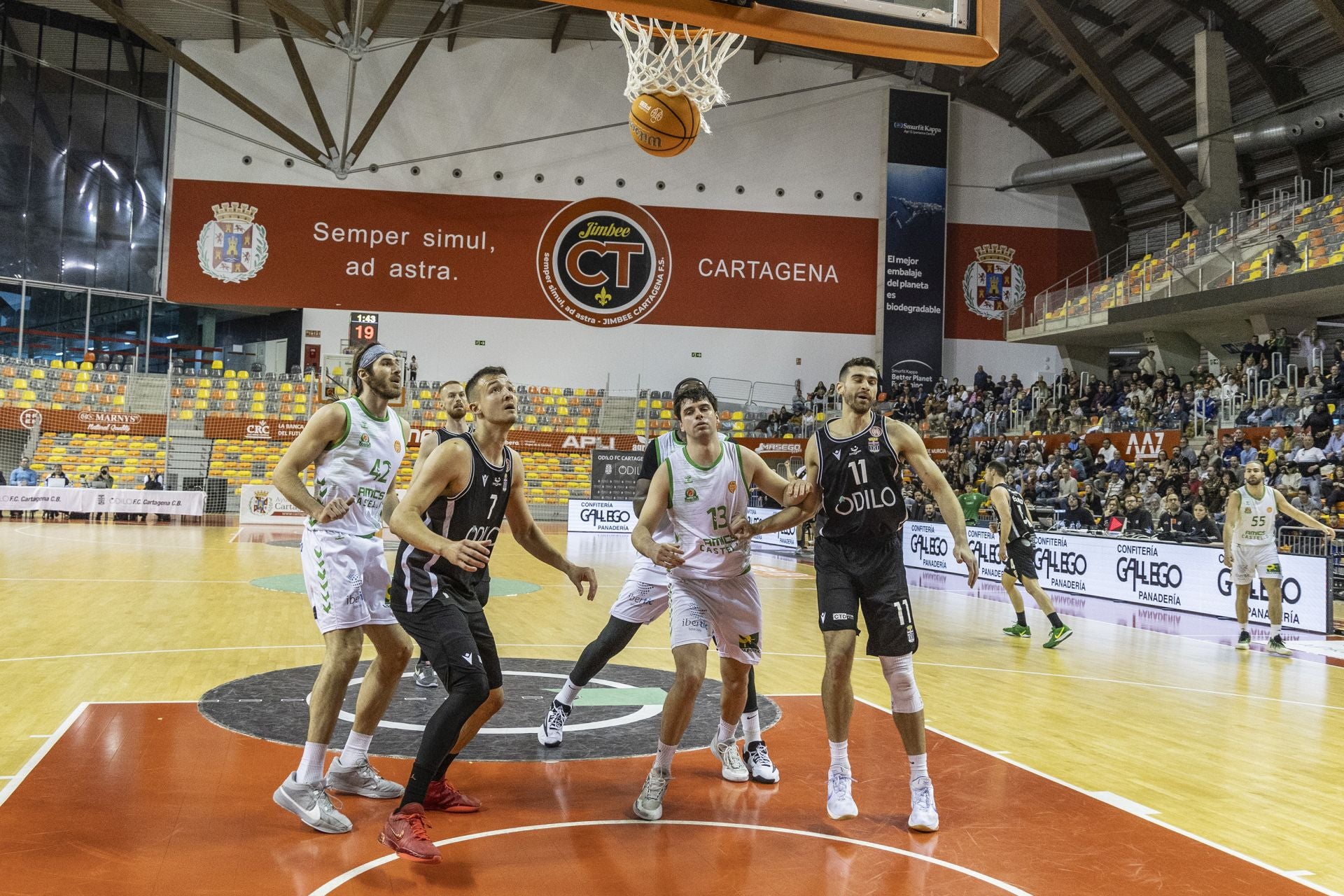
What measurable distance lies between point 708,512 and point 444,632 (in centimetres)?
135

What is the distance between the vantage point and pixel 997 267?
31.4 meters

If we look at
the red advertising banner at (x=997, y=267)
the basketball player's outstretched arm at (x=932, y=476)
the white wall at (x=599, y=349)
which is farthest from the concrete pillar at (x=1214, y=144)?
the basketball player's outstretched arm at (x=932, y=476)

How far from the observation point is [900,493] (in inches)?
191

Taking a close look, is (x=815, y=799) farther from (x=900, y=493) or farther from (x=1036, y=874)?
(x=900, y=493)

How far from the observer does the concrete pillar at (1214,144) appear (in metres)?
24.3

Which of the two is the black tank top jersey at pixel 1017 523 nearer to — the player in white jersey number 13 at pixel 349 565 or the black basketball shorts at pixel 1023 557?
the black basketball shorts at pixel 1023 557

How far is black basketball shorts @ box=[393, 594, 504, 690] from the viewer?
4.01m

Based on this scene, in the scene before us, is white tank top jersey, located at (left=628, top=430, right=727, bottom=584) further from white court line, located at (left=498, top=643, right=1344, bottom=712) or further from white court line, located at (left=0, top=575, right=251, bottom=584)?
white court line, located at (left=0, top=575, right=251, bottom=584)

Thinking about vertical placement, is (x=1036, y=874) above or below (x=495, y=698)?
below

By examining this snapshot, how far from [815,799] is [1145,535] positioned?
11834mm

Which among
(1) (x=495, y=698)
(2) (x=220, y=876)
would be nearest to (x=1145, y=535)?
(1) (x=495, y=698)


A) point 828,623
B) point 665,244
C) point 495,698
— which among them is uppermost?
point 665,244

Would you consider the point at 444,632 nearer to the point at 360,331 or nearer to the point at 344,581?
the point at 344,581

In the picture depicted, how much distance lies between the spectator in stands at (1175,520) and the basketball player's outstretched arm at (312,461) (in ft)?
41.4
